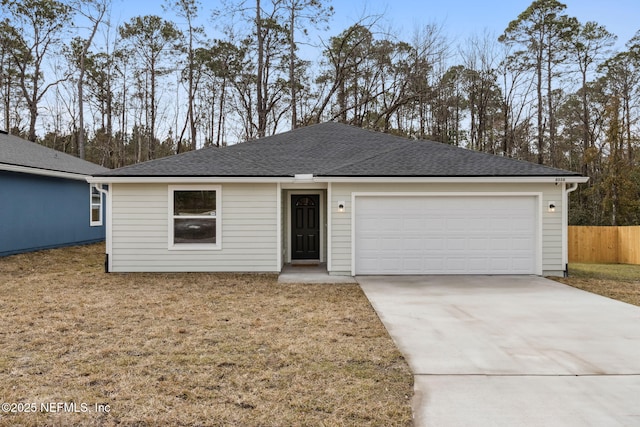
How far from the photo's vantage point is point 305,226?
36.6ft

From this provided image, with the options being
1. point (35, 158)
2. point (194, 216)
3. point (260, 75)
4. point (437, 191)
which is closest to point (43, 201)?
point (35, 158)

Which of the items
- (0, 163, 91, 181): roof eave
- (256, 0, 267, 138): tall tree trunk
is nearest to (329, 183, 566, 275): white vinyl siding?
(0, 163, 91, 181): roof eave

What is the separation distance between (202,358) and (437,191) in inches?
266

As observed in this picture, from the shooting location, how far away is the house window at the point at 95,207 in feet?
51.8

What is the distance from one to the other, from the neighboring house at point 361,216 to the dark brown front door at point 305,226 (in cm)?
102

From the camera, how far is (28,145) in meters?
15.4

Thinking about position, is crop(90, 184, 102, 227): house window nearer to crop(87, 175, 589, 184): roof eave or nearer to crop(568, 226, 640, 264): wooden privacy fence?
crop(87, 175, 589, 184): roof eave

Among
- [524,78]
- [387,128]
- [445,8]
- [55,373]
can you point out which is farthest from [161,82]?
[55,373]

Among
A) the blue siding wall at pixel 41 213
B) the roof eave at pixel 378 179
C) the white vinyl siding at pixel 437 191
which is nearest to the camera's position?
the roof eave at pixel 378 179

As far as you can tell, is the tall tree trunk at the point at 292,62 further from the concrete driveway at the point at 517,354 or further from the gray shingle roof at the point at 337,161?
the concrete driveway at the point at 517,354

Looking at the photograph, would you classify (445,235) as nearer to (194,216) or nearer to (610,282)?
(610,282)

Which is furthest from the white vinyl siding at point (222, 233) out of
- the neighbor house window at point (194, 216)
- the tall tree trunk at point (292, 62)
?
the tall tree trunk at point (292, 62)

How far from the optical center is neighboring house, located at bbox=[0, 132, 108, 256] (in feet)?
39.3

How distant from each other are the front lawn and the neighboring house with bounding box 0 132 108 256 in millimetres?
14453
